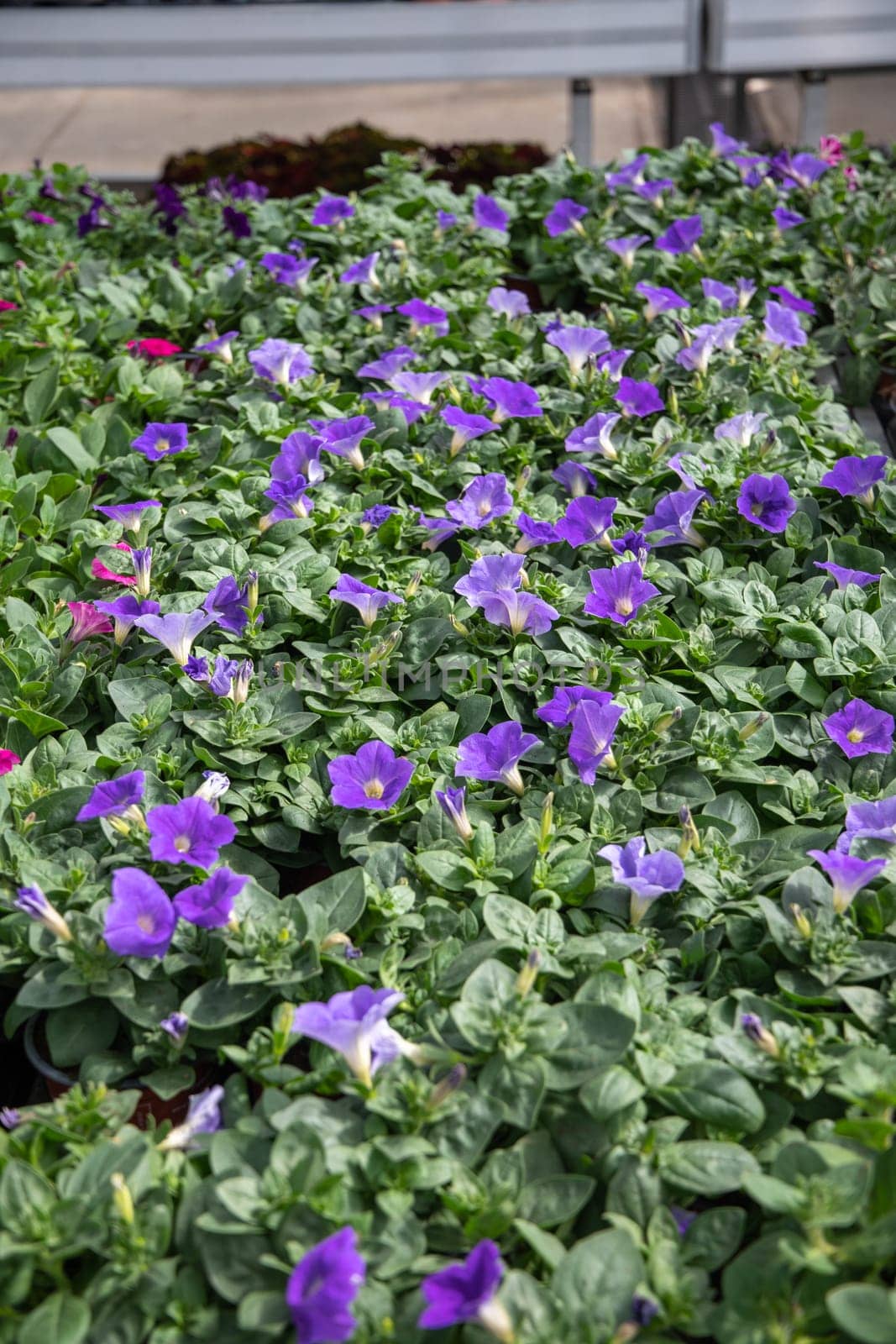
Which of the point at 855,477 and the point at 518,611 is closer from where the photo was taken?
the point at 518,611

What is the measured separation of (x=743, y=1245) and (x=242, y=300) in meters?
2.24

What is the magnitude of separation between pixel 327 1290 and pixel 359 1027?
0.23m

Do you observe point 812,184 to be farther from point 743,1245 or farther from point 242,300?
→ point 743,1245

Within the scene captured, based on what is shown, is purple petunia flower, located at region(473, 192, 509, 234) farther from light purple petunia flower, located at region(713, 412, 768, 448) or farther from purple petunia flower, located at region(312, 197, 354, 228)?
light purple petunia flower, located at region(713, 412, 768, 448)

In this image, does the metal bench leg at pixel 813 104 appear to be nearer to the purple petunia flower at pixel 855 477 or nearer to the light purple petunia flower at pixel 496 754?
the purple petunia flower at pixel 855 477

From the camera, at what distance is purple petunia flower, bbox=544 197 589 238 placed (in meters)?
2.89

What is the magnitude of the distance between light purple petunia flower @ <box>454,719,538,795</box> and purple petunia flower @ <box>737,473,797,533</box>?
0.59 meters

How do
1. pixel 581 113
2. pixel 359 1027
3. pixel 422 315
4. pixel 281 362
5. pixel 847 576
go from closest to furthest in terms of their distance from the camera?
1. pixel 359 1027
2. pixel 847 576
3. pixel 281 362
4. pixel 422 315
5. pixel 581 113

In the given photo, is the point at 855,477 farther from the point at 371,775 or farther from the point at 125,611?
the point at 125,611

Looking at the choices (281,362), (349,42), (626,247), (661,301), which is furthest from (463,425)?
(349,42)

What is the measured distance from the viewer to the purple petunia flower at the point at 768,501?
1876 millimetres

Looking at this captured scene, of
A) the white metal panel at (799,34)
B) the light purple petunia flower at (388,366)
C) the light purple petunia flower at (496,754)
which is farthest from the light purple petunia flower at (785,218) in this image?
the white metal panel at (799,34)

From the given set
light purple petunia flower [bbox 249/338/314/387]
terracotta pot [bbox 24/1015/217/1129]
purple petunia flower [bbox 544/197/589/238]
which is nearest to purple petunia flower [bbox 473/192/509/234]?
purple petunia flower [bbox 544/197/589/238]

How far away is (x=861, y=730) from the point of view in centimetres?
158
